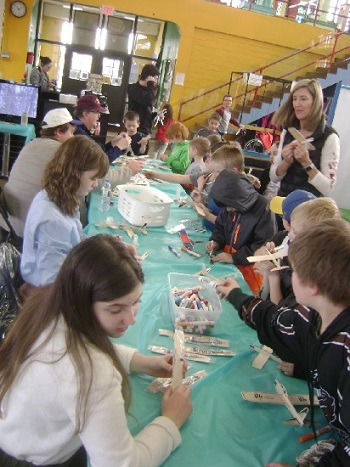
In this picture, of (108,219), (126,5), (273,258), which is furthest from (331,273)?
(126,5)

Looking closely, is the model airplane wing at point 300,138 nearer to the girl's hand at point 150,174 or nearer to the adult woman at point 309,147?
the adult woman at point 309,147

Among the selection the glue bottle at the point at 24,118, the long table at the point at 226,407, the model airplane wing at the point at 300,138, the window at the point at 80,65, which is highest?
the window at the point at 80,65

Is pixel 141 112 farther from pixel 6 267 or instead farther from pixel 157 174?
pixel 6 267

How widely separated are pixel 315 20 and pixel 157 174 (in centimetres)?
1044

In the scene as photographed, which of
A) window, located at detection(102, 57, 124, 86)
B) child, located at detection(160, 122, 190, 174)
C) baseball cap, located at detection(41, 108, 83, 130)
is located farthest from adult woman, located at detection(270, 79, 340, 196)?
window, located at detection(102, 57, 124, 86)

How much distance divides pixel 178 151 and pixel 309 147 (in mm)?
2754

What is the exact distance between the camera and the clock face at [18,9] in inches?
435

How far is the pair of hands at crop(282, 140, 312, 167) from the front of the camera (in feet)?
9.44

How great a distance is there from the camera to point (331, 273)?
1149mm

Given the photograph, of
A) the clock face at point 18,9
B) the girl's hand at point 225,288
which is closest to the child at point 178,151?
the girl's hand at point 225,288

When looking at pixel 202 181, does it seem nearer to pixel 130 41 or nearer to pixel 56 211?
pixel 56 211

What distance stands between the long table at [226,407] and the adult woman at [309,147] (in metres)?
1.34

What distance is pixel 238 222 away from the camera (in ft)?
9.45

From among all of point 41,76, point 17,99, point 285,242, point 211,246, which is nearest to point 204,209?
point 211,246
